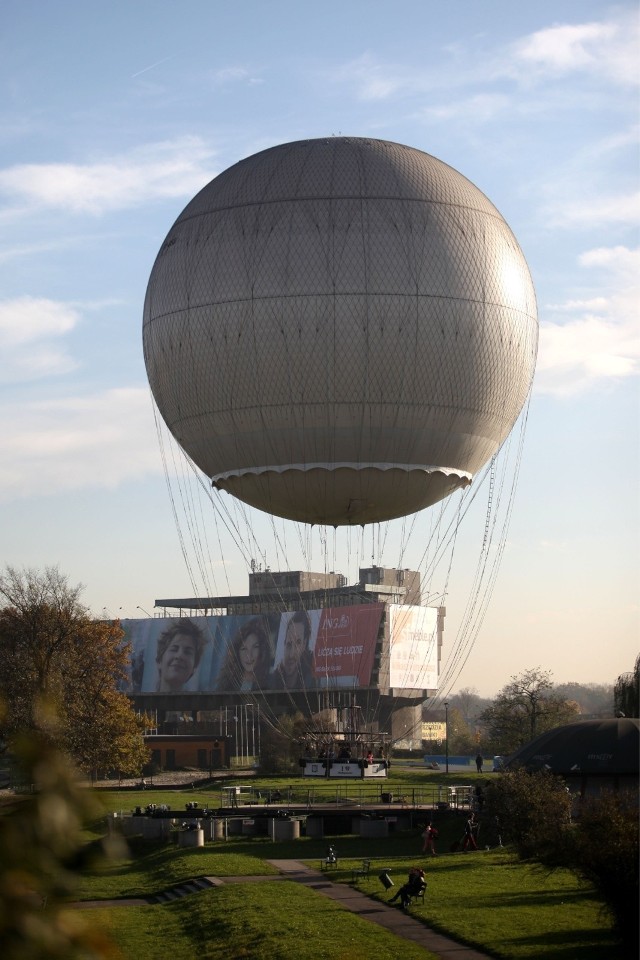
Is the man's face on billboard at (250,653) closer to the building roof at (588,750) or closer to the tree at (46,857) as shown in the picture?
the building roof at (588,750)

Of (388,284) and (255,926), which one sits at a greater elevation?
(388,284)

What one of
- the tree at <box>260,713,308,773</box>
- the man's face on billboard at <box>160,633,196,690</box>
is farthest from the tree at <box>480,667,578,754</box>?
the man's face on billboard at <box>160,633,196,690</box>

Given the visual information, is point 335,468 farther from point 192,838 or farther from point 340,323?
point 192,838

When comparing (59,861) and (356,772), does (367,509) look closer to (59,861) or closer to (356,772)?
(356,772)

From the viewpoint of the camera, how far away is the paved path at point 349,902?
27.0 meters

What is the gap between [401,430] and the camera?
41.9 meters

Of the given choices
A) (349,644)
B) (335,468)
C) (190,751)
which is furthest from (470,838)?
(349,644)

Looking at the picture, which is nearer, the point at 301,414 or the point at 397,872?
the point at 397,872

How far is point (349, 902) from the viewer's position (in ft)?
108

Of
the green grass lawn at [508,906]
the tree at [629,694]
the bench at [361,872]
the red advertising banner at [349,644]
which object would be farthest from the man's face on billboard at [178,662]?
the bench at [361,872]

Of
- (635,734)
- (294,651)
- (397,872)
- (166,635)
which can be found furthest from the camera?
(166,635)

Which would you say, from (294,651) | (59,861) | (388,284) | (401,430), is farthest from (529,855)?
(294,651)

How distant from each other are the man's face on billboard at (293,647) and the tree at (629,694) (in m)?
93.9

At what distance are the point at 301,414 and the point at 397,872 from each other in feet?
46.0
